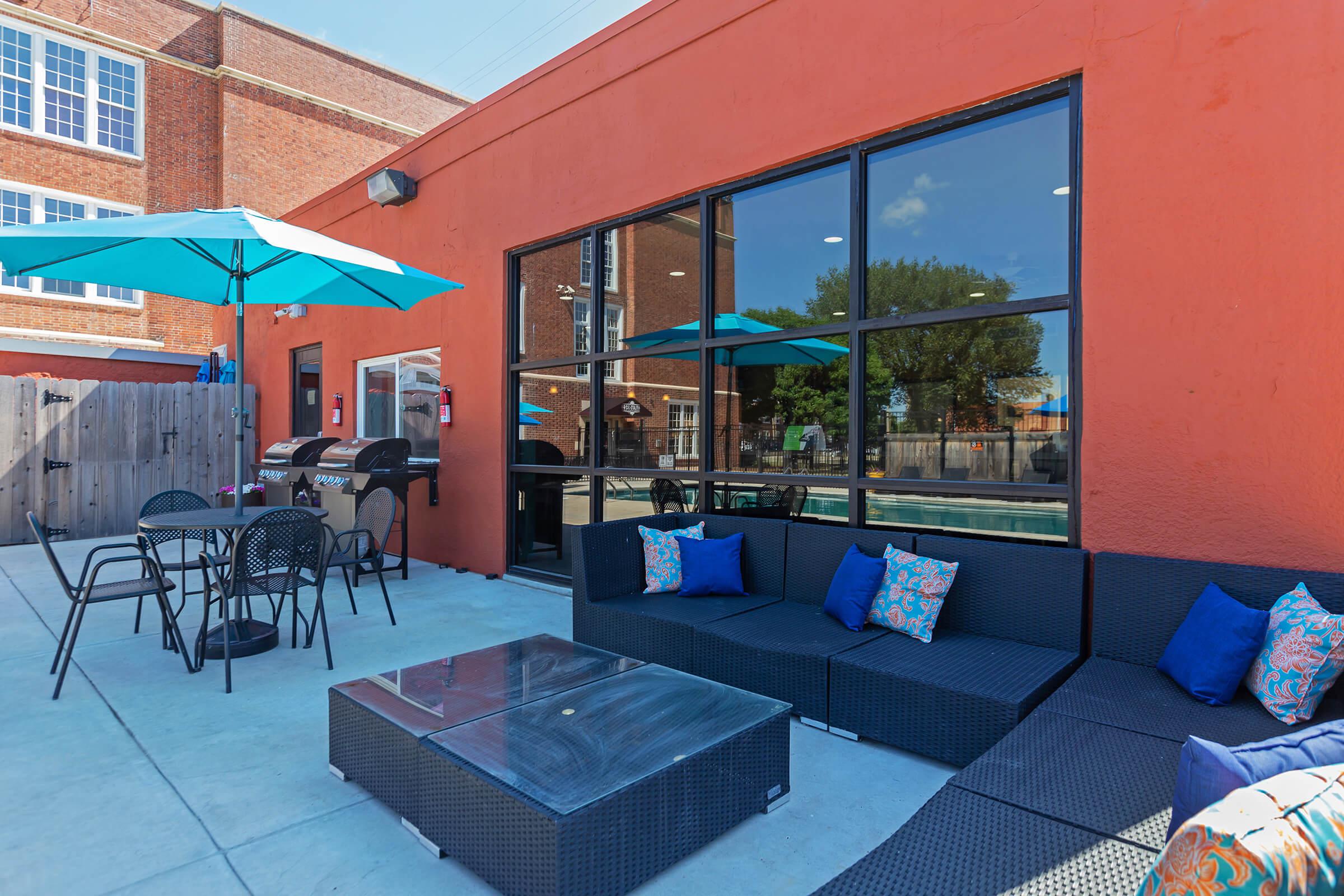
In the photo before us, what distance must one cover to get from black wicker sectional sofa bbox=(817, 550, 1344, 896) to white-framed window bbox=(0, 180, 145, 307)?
14.5 metres

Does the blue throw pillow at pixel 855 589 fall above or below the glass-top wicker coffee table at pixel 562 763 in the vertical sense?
above

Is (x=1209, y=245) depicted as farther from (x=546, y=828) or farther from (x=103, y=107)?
(x=103, y=107)

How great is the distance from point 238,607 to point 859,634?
11.0 ft

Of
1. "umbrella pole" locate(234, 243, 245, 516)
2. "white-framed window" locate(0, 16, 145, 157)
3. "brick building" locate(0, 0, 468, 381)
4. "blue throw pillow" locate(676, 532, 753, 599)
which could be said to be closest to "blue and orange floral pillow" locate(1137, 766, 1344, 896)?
"blue throw pillow" locate(676, 532, 753, 599)

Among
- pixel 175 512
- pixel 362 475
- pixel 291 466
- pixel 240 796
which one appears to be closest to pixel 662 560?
pixel 240 796

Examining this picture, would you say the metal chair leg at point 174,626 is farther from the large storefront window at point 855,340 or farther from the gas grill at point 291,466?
the gas grill at point 291,466

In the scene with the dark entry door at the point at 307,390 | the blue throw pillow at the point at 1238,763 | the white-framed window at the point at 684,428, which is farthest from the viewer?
the dark entry door at the point at 307,390

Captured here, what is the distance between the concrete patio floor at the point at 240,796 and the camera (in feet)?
6.46

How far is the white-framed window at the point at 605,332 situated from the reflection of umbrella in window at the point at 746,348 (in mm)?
352

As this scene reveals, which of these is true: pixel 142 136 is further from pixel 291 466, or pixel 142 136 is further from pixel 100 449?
pixel 291 466

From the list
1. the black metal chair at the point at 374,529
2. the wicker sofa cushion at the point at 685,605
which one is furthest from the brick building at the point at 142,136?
the wicker sofa cushion at the point at 685,605

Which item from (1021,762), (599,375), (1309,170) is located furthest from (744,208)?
(1021,762)

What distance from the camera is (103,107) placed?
13570 millimetres

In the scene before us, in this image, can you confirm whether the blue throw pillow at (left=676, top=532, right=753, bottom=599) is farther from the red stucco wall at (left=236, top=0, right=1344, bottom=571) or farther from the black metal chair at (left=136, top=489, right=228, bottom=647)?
the black metal chair at (left=136, top=489, right=228, bottom=647)
